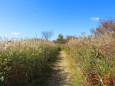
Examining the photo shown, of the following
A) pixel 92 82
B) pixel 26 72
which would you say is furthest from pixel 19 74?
pixel 92 82

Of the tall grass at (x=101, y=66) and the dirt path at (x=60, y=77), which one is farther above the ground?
the tall grass at (x=101, y=66)

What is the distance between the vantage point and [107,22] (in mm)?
18062

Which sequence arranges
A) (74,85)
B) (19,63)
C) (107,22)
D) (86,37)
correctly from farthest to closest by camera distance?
(107,22) < (86,37) < (74,85) < (19,63)

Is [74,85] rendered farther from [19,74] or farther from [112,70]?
[19,74]

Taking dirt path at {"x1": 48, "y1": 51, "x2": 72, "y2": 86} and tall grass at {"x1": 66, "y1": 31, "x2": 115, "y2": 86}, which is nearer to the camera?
tall grass at {"x1": 66, "y1": 31, "x2": 115, "y2": 86}

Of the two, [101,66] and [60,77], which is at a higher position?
[101,66]

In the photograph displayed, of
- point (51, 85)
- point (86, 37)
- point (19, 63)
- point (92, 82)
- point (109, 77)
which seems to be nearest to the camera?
point (109, 77)

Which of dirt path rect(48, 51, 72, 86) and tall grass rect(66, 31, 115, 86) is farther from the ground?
tall grass rect(66, 31, 115, 86)

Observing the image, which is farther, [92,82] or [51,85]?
[51,85]

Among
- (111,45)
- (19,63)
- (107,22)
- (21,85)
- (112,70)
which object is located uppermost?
(107,22)

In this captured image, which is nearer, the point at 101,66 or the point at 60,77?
the point at 101,66

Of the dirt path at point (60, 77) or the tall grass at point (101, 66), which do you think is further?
the dirt path at point (60, 77)

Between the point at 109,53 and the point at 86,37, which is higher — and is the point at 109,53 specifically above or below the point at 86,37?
below

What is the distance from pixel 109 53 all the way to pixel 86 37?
3.67 meters
